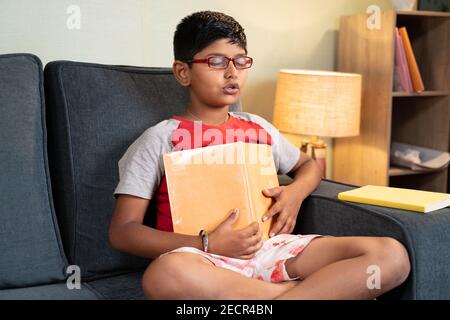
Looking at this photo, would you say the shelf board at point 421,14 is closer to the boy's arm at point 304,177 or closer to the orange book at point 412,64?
the orange book at point 412,64

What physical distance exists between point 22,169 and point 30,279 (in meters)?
0.26

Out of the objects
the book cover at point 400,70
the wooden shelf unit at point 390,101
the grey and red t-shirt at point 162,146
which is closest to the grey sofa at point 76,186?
the grey and red t-shirt at point 162,146

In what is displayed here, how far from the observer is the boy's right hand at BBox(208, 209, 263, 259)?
4.25 feet

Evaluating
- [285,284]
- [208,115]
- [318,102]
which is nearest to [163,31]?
[318,102]

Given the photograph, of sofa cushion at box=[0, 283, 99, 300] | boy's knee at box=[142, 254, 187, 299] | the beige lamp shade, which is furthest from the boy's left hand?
the beige lamp shade

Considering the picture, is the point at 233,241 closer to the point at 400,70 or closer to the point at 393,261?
the point at 393,261

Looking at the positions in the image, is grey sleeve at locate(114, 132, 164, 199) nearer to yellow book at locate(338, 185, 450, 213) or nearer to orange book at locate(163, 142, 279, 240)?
orange book at locate(163, 142, 279, 240)

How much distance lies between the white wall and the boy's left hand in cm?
87

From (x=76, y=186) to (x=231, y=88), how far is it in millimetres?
461

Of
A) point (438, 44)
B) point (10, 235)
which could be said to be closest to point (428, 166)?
point (438, 44)

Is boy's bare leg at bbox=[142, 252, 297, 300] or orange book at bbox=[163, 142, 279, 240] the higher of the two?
orange book at bbox=[163, 142, 279, 240]

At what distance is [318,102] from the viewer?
6.97 feet

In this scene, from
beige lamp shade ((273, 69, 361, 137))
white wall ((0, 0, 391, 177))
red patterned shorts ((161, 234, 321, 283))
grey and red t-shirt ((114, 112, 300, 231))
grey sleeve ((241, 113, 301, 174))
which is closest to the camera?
red patterned shorts ((161, 234, 321, 283))

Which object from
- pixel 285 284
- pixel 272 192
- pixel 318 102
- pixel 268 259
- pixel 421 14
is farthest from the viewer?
pixel 421 14
